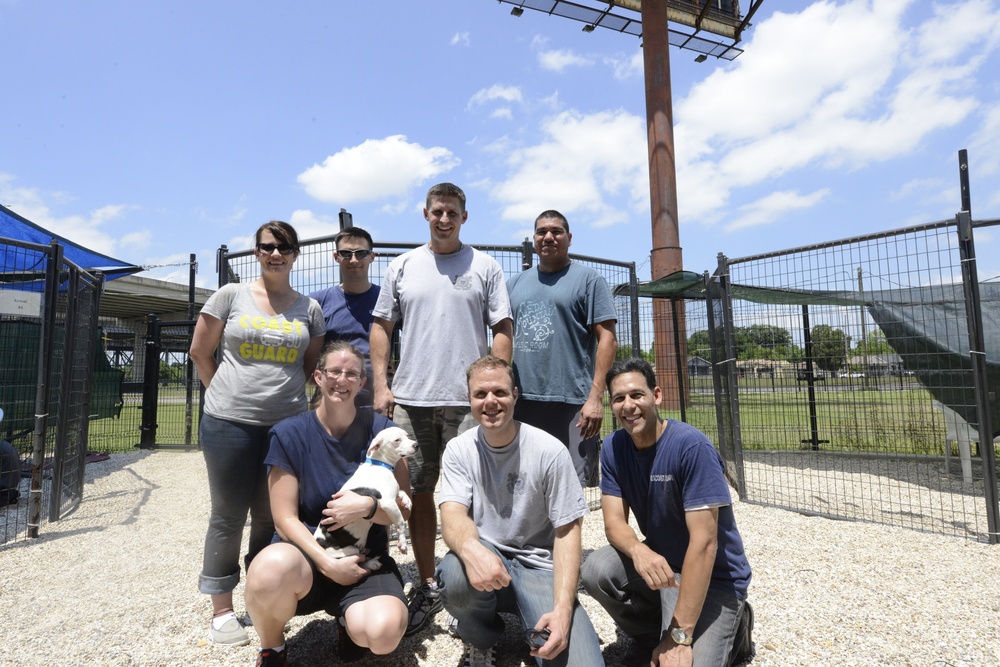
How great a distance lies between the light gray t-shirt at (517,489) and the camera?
8.68ft

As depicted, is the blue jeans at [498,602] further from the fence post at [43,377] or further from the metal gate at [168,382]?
the metal gate at [168,382]

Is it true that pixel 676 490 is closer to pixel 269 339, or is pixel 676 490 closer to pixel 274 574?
pixel 274 574

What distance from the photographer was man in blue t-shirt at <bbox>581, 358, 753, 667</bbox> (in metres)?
2.43

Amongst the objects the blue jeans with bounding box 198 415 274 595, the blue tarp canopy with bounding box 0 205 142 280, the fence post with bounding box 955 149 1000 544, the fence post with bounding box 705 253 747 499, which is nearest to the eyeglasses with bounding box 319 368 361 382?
the blue jeans with bounding box 198 415 274 595

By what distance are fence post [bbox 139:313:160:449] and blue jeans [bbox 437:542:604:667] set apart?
936cm

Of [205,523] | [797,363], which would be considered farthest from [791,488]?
[205,523]

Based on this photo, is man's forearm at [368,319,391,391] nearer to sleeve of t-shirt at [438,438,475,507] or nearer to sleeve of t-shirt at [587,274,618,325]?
sleeve of t-shirt at [438,438,475,507]

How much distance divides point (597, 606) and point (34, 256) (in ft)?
20.0

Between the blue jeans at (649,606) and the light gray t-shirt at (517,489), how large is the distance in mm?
289

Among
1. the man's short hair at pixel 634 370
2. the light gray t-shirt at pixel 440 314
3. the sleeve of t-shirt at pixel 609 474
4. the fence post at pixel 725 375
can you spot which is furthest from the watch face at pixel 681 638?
the fence post at pixel 725 375

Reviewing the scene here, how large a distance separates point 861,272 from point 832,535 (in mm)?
2410

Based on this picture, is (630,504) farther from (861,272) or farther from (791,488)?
(791,488)

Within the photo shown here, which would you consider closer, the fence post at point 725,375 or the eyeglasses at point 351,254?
the eyeglasses at point 351,254

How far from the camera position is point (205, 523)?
218 inches
